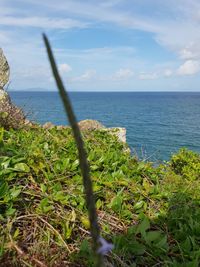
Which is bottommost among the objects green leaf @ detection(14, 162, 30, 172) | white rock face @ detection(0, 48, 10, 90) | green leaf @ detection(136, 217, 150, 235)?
green leaf @ detection(136, 217, 150, 235)

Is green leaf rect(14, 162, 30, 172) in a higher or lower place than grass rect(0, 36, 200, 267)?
higher

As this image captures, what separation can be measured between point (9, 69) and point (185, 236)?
34.2ft

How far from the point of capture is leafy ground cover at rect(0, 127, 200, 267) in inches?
113

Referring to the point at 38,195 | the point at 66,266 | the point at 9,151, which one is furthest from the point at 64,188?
the point at 66,266

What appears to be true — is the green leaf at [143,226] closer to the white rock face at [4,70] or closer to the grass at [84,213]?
A: the grass at [84,213]

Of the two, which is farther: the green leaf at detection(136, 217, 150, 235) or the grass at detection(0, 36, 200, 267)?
the green leaf at detection(136, 217, 150, 235)

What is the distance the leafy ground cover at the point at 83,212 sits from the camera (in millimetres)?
2877

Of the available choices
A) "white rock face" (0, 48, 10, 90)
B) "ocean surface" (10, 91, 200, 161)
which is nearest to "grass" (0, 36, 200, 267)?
"ocean surface" (10, 91, 200, 161)

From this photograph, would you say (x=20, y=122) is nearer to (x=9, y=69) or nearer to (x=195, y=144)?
(x=9, y=69)

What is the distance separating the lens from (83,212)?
3.43m

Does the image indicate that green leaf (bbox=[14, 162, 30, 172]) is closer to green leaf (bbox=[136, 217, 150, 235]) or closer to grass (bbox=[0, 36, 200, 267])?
grass (bbox=[0, 36, 200, 267])

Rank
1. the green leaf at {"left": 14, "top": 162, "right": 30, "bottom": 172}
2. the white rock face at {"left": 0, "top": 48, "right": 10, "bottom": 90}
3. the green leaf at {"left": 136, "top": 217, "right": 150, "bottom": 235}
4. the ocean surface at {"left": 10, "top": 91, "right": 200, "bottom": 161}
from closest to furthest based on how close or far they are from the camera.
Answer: the green leaf at {"left": 136, "top": 217, "right": 150, "bottom": 235} < the green leaf at {"left": 14, "top": 162, "right": 30, "bottom": 172} < the ocean surface at {"left": 10, "top": 91, "right": 200, "bottom": 161} < the white rock face at {"left": 0, "top": 48, "right": 10, "bottom": 90}

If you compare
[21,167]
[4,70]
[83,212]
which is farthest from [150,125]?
[83,212]

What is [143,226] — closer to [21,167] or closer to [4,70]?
[21,167]
